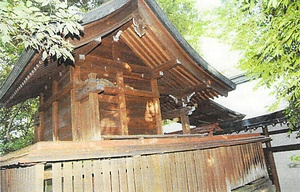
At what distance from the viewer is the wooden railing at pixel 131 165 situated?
2688 mm

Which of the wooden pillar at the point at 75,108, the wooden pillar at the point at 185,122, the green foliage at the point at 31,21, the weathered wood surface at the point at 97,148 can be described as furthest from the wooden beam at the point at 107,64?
the green foliage at the point at 31,21

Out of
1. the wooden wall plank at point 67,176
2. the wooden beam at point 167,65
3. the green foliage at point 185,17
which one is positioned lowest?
the wooden wall plank at point 67,176

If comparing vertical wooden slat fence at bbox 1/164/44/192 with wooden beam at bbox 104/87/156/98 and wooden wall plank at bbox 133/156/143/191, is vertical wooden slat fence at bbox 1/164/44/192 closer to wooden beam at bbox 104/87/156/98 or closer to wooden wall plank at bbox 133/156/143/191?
wooden wall plank at bbox 133/156/143/191

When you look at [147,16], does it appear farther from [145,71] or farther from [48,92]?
[48,92]

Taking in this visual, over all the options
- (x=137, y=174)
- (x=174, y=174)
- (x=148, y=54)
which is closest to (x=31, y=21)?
(x=137, y=174)

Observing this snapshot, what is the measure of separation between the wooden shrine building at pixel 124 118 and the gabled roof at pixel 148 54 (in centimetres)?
2

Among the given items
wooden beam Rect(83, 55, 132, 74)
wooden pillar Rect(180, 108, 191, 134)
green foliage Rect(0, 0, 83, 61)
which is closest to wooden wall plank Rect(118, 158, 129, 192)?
green foliage Rect(0, 0, 83, 61)

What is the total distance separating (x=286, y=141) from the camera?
10.2 m

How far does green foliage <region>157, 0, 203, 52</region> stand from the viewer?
15.3m

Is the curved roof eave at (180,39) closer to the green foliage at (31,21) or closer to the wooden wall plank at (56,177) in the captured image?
the green foliage at (31,21)

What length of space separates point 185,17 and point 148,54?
10882 mm

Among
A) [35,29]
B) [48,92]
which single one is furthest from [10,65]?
[35,29]

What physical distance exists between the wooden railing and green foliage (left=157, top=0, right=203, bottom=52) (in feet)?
36.8

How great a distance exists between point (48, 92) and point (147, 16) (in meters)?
3.90
